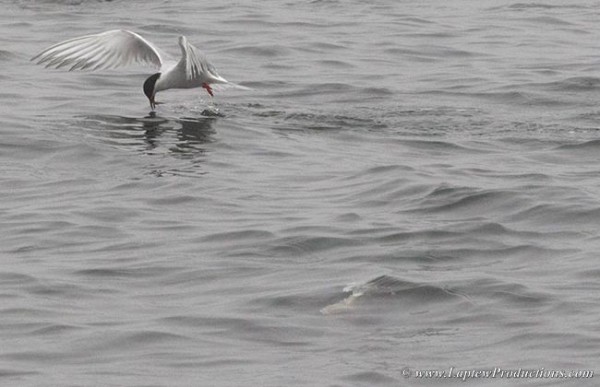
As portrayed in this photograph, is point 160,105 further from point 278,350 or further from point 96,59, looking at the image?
point 278,350

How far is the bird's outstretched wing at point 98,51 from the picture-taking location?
1642 centimetres

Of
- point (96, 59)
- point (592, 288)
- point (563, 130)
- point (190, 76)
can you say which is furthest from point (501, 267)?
point (96, 59)

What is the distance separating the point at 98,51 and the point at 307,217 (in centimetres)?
572

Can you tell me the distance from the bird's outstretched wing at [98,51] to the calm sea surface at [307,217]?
365 mm

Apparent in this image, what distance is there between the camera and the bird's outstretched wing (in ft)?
53.9

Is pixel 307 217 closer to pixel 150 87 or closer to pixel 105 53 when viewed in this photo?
pixel 150 87

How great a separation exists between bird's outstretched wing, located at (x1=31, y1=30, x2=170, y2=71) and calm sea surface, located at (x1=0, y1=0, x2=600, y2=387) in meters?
0.37

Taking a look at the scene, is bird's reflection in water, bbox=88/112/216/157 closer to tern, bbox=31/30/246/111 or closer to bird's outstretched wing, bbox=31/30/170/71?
tern, bbox=31/30/246/111

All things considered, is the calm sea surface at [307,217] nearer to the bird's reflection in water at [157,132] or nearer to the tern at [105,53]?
the bird's reflection in water at [157,132]

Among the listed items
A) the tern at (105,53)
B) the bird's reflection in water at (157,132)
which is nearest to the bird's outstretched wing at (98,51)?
the tern at (105,53)

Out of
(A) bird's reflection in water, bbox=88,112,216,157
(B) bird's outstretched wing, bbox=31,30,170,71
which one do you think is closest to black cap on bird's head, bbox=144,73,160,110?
(A) bird's reflection in water, bbox=88,112,216,157

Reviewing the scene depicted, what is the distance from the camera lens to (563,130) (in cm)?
1430

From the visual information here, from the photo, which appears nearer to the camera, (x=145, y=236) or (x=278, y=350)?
(x=278, y=350)

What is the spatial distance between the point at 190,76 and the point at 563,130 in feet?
12.1
